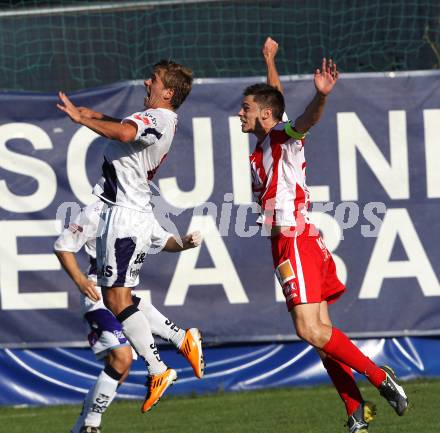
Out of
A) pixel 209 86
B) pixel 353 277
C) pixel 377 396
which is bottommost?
pixel 377 396

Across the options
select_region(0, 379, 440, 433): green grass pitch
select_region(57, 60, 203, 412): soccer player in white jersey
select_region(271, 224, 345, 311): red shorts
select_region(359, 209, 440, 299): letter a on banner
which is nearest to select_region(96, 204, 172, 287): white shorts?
select_region(57, 60, 203, 412): soccer player in white jersey

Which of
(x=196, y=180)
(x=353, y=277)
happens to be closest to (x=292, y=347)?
(x=353, y=277)

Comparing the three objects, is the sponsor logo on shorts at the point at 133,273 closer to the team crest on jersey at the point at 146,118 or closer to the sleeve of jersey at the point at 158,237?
the sleeve of jersey at the point at 158,237

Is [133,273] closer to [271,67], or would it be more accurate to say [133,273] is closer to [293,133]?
[293,133]

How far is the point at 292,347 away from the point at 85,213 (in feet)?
11.1

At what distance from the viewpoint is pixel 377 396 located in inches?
410

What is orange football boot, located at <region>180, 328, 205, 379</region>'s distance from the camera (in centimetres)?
804

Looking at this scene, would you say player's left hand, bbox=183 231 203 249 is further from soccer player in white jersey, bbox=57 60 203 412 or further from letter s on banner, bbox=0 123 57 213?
letter s on banner, bbox=0 123 57 213

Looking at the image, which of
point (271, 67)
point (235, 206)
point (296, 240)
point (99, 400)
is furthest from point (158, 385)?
point (235, 206)

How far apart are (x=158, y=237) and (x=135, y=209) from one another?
36cm

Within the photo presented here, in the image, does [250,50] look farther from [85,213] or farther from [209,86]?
[85,213]

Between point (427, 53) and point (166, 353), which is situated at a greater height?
point (427, 53)

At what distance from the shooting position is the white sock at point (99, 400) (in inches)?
317

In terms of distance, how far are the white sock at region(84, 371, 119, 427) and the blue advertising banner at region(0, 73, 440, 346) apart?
267 cm
